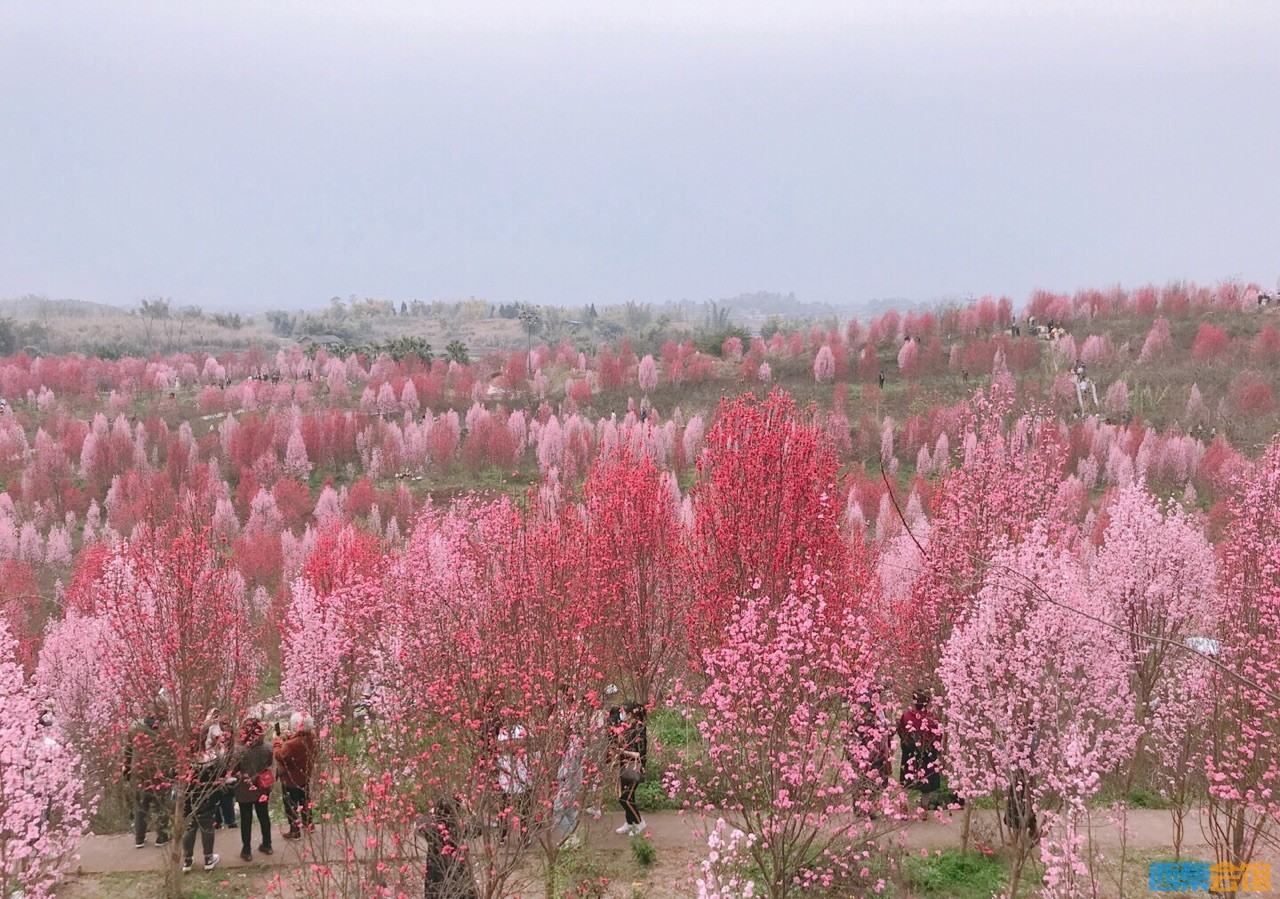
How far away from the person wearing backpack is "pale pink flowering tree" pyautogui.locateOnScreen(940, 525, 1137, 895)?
8.41m

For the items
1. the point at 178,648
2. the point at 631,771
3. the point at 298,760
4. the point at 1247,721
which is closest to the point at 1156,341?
A: the point at 1247,721

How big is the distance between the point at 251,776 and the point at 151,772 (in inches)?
59.2

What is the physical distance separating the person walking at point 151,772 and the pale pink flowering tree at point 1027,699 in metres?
9.25

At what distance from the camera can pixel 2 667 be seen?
30.9 feet

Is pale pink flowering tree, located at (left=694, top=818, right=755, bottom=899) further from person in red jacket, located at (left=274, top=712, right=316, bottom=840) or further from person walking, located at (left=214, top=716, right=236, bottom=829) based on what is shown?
person walking, located at (left=214, top=716, right=236, bottom=829)

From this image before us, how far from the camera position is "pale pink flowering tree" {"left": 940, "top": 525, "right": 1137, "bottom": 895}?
864cm

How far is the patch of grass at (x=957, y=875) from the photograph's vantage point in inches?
404

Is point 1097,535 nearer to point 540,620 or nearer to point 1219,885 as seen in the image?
point 1219,885

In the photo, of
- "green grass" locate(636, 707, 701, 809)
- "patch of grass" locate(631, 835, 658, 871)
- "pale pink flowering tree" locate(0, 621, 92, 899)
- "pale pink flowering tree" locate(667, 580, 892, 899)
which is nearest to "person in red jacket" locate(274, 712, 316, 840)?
"pale pink flowering tree" locate(0, 621, 92, 899)

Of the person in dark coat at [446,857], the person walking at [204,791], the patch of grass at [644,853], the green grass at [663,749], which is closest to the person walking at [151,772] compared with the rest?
the person walking at [204,791]

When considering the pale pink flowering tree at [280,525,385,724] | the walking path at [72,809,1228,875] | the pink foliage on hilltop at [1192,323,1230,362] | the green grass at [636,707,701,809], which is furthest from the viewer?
the pink foliage on hilltop at [1192,323,1230,362]

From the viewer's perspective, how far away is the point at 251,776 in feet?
35.7

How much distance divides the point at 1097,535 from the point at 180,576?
39074mm

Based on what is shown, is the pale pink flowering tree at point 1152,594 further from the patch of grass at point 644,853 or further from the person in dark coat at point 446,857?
the person in dark coat at point 446,857
